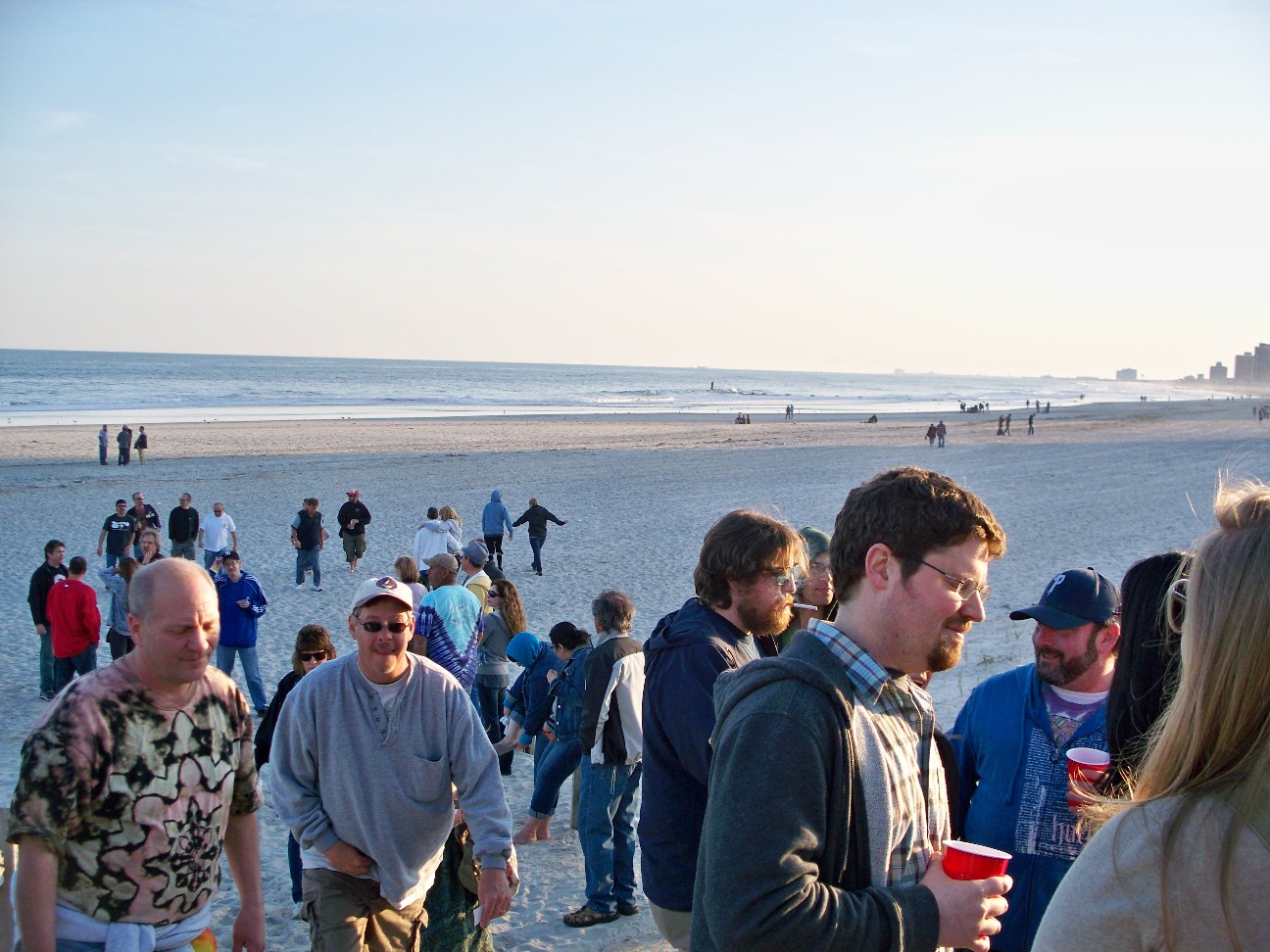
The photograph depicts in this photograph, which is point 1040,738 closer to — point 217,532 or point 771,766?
point 771,766

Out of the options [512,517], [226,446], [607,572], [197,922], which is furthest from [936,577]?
[226,446]

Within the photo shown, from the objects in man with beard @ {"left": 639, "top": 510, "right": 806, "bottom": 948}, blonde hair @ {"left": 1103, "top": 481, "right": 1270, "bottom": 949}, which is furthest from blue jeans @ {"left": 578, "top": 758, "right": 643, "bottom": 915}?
blonde hair @ {"left": 1103, "top": 481, "right": 1270, "bottom": 949}

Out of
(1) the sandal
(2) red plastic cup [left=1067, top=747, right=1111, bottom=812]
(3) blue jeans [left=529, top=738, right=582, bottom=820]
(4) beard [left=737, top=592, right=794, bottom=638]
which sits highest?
(4) beard [left=737, top=592, right=794, bottom=638]

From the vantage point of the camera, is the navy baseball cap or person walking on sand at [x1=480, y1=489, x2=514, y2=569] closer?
the navy baseball cap

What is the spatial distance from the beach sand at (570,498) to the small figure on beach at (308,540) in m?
0.45

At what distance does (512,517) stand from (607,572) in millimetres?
7680

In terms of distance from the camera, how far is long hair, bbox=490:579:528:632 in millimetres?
8023

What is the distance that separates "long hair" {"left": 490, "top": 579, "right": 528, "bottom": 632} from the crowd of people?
2615 millimetres

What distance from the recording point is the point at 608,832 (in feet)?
18.1

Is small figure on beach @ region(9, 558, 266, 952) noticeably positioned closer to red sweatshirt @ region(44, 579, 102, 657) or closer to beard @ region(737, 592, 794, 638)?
beard @ region(737, 592, 794, 638)

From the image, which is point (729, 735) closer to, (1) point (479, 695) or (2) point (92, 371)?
(1) point (479, 695)

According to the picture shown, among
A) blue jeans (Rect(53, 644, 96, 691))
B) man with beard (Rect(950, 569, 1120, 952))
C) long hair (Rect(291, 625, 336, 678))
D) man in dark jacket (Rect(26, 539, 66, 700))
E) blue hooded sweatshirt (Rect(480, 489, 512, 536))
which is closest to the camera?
man with beard (Rect(950, 569, 1120, 952))

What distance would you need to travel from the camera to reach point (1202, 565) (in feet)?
5.62

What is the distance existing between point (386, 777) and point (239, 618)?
632 centimetres
